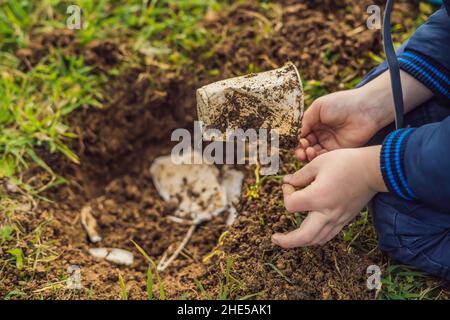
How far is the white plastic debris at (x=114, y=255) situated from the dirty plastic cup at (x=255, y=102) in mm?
618

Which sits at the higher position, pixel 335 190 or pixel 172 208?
pixel 335 190

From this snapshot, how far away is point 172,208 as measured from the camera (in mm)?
2127

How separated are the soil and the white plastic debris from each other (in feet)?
0.10

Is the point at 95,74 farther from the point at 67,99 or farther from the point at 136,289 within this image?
the point at 136,289

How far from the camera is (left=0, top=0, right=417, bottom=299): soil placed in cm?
167

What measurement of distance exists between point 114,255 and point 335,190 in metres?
0.92

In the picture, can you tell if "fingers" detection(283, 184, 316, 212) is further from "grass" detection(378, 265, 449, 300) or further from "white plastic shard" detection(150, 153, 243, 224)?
"white plastic shard" detection(150, 153, 243, 224)

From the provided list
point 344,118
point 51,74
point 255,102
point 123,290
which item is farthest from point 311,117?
point 51,74

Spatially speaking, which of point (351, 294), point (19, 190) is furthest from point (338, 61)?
point (19, 190)

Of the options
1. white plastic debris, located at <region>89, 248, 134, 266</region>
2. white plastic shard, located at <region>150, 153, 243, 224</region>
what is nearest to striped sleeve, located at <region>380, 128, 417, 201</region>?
white plastic shard, located at <region>150, 153, 243, 224</region>

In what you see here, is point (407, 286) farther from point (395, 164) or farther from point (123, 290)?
point (123, 290)

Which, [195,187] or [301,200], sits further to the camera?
[195,187]

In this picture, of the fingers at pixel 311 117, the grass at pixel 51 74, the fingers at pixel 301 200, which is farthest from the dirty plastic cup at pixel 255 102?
the grass at pixel 51 74

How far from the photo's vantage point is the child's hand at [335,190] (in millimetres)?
1456
